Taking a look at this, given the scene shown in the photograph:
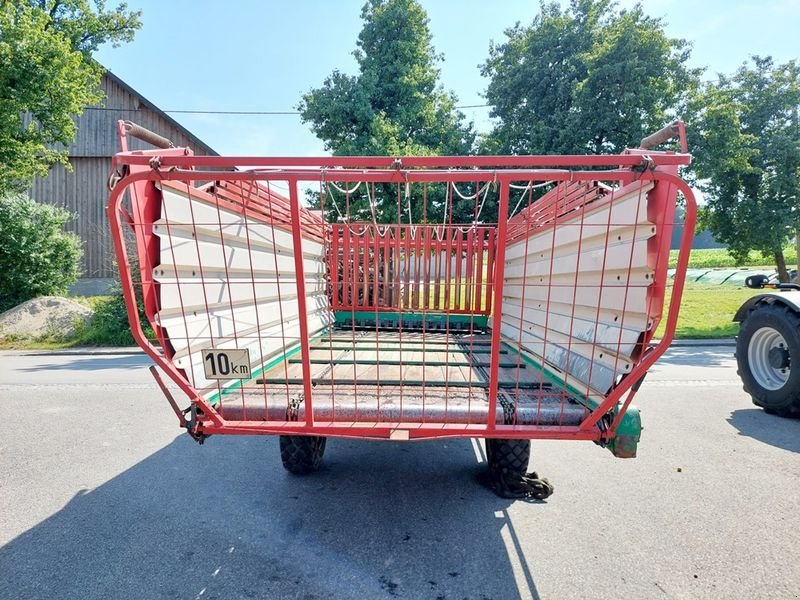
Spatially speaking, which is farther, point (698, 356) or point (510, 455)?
point (698, 356)

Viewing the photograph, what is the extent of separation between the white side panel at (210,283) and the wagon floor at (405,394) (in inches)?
9.1

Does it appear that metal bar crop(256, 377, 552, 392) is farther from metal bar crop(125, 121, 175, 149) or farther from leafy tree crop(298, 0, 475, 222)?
leafy tree crop(298, 0, 475, 222)

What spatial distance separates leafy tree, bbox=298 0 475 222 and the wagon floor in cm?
753

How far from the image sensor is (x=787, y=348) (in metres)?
4.77

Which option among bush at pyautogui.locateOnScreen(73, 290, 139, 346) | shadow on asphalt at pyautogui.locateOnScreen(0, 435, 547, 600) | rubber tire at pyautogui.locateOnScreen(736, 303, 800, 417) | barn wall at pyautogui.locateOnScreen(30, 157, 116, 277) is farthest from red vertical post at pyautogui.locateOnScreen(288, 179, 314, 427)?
barn wall at pyautogui.locateOnScreen(30, 157, 116, 277)

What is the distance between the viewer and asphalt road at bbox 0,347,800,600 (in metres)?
2.33

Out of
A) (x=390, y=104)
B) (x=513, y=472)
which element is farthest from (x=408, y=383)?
(x=390, y=104)

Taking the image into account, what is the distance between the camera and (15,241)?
11.8 meters

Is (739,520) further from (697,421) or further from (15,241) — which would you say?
(15,241)

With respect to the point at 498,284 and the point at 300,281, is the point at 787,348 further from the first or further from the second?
the point at 300,281

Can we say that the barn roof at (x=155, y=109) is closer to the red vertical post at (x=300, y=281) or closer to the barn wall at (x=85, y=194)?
the barn wall at (x=85, y=194)

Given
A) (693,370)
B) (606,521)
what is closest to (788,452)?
(606,521)

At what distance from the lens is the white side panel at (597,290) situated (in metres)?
2.31

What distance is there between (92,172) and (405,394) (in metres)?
18.9
